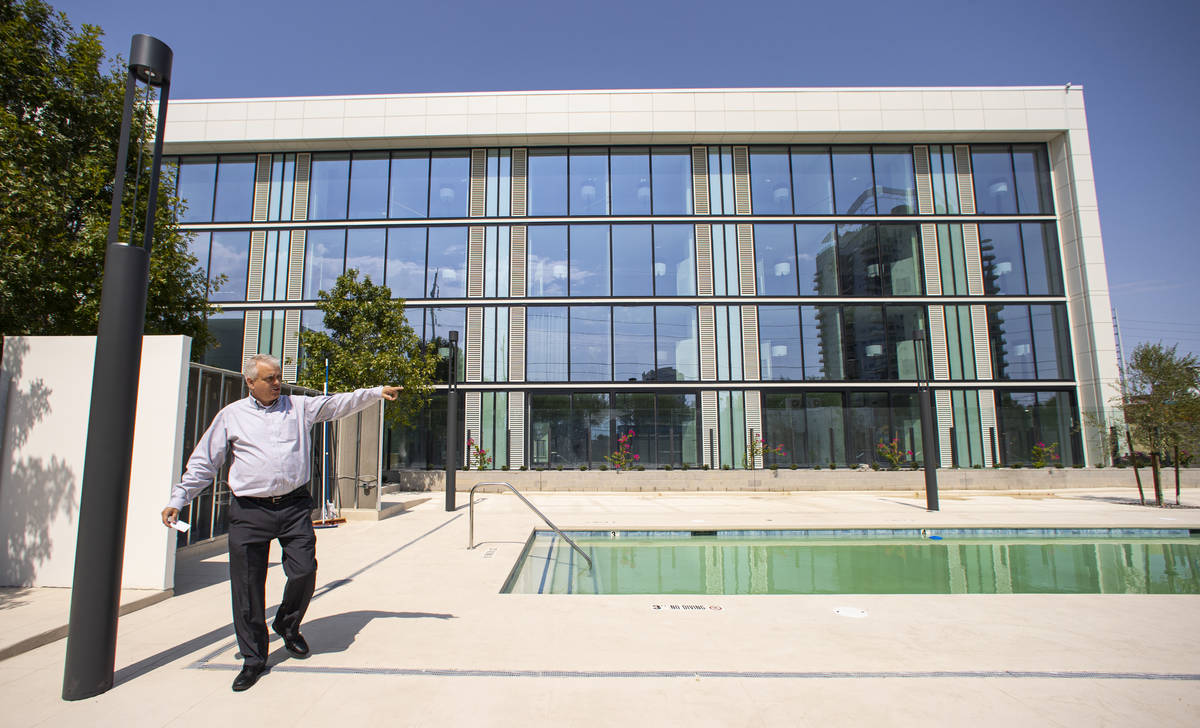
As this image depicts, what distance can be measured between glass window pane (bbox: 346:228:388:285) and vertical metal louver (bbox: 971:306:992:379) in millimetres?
21472

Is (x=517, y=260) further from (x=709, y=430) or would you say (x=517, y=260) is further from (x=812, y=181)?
(x=812, y=181)

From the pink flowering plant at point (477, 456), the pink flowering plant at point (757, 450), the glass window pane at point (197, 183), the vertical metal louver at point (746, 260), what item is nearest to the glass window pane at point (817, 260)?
the vertical metal louver at point (746, 260)

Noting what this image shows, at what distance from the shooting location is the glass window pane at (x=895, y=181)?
21.9 metres

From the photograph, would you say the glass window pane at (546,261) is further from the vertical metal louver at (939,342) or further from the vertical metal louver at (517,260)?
the vertical metal louver at (939,342)

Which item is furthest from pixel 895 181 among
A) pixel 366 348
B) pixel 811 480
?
pixel 366 348

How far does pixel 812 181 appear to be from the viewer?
72.6 ft

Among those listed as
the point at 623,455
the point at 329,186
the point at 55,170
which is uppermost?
the point at 329,186

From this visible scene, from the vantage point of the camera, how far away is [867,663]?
338 centimetres

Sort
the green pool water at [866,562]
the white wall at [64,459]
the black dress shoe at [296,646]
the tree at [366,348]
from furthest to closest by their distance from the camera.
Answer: the tree at [366,348] < the green pool water at [866,562] < the white wall at [64,459] < the black dress shoe at [296,646]

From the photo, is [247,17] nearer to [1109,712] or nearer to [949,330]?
[1109,712]

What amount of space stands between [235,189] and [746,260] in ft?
62.7

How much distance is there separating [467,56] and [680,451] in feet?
47.4

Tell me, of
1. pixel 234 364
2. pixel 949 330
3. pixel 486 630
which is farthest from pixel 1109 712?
pixel 234 364

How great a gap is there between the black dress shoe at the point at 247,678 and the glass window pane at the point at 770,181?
70.6 feet
